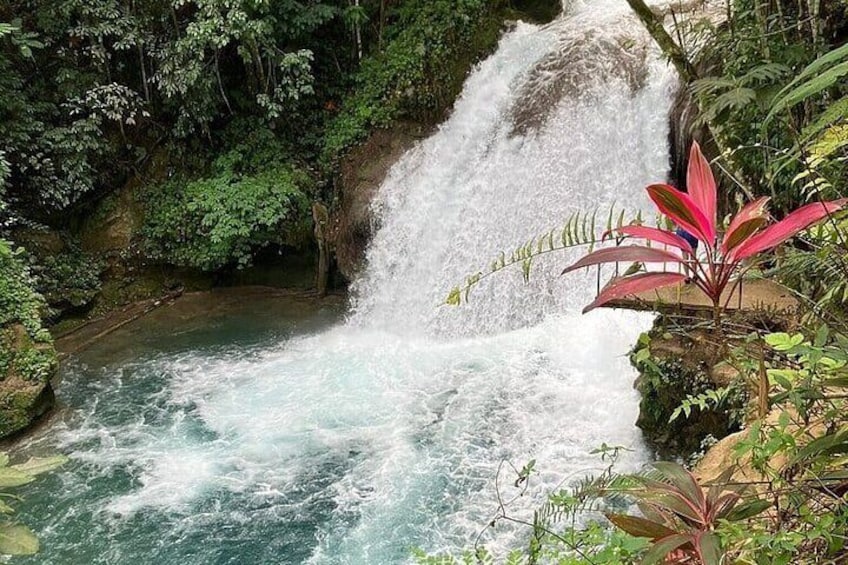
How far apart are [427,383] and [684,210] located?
504cm

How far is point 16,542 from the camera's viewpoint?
162 cm

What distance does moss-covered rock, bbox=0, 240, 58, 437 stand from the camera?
606 cm

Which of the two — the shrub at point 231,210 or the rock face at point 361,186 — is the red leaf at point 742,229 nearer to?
the rock face at point 361,186

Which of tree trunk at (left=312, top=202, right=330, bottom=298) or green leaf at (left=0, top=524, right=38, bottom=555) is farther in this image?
tree trunk at (left=312, top=202, right=330, bottom=298)

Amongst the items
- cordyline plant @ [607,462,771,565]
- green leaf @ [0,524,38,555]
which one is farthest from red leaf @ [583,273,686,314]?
green leaf @ [0,524,38,555]

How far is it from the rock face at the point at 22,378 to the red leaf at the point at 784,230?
252 inches

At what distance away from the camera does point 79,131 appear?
8.09 metres

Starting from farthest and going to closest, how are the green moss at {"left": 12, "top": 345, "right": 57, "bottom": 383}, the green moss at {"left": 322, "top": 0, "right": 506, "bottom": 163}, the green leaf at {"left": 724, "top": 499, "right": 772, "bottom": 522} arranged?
the green moss at {"left": 322, "top": 0, "right": 506, "bottom": 163} → the green moss at {"left": 12, "top": 345, "right": 57, "bottom": 383} → the green leaf at {"left": 724, "top": 499, "right": 772, "bottom": 522}

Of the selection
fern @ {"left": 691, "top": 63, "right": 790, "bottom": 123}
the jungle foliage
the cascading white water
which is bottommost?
the cascading white water

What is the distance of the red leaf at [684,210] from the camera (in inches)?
60.4

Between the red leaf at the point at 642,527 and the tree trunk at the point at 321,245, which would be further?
the tree trunk at the point at 321,245

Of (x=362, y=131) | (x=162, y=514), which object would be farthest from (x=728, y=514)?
(x=362, y=131)

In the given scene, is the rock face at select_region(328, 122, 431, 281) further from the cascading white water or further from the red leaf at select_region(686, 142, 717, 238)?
the red leaf at select_region(686, 142, 717, 238)

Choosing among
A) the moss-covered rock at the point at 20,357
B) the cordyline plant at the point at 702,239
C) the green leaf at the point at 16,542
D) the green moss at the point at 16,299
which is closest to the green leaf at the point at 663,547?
the cordyline plant at the point at 702,239
